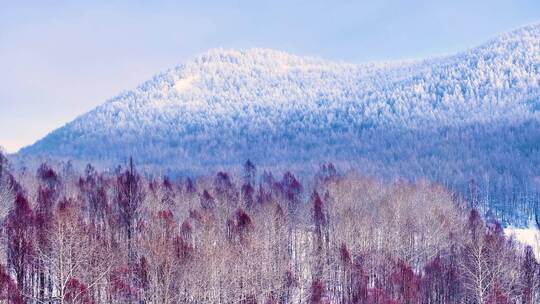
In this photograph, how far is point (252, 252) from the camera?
4375 centimetres

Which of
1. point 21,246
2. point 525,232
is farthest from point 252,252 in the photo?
point 525,232

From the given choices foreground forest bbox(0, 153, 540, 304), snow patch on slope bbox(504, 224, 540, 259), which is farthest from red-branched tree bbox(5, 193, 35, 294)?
snow patch on slope bbox(504, 224, 540, 259)

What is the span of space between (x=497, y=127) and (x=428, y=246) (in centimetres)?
14354

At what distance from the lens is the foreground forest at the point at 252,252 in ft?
119

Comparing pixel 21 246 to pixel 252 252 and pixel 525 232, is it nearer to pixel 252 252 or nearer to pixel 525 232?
pixel 252 252

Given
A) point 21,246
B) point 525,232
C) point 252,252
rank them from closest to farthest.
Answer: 1. point 21,246
2. point 252,252
3. point 525,232

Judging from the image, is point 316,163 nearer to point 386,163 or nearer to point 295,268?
point 386,163

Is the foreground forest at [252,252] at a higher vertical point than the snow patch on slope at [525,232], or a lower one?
higher

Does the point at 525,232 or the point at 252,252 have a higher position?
the point at 252,252

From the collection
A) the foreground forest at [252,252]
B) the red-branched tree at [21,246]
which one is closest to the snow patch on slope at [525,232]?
the foreground forest at [252,252]

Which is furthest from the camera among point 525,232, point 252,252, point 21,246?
point 525,232

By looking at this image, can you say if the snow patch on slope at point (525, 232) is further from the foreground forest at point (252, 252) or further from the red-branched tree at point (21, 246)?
the red-branched tree at point (21, 246)

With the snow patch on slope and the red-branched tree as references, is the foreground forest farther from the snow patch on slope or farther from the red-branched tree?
the snow patch on slope

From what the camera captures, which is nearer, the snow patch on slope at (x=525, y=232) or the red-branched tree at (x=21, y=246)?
the red-branched tree at (x=21, y=246)
